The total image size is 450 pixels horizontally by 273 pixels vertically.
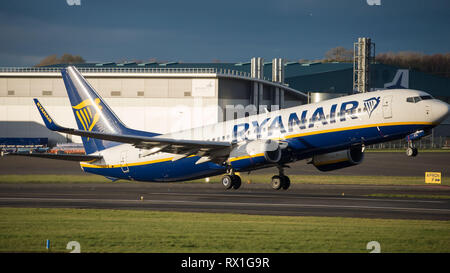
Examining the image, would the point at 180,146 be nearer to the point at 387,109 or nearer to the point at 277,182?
the point at 277,182

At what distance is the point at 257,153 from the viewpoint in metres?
37.4

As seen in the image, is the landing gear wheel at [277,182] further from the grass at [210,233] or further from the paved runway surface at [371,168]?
the paved runway surface at [371,168]

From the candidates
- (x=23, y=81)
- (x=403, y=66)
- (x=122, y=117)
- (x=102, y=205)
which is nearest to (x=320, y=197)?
(x=102, y=205)

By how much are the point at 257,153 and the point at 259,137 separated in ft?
7.87

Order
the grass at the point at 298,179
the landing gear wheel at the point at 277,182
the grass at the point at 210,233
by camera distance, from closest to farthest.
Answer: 1. the grass at the point at 210,233
2. the landing gear wheel at the point at 277,182
3. the grass at the point at 298,179

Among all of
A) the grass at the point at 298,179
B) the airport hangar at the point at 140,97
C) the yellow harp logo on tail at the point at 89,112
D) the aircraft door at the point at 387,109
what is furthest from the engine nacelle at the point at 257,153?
the airport hangar at the point at 140,97

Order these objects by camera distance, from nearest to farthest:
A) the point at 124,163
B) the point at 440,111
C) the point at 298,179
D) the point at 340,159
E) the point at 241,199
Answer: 1. the point at 440,111
2. the point at 340,159
3. the point at 241,199
4. the point at 124,163
5. the point at 298,179

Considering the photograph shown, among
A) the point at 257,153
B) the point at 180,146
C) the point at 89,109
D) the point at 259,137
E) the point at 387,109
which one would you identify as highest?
the point at 89,109

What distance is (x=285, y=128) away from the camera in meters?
38.5

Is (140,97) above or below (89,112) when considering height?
above

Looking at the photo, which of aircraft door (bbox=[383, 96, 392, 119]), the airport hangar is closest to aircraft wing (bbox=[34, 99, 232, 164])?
→ aircraft door (bbox=[383, 96, 392, 119])

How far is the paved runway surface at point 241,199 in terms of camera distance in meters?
35.2

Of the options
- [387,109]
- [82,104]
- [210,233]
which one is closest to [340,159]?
[387,109]

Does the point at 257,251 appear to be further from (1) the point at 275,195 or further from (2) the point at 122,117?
(2) the point at 122,117
